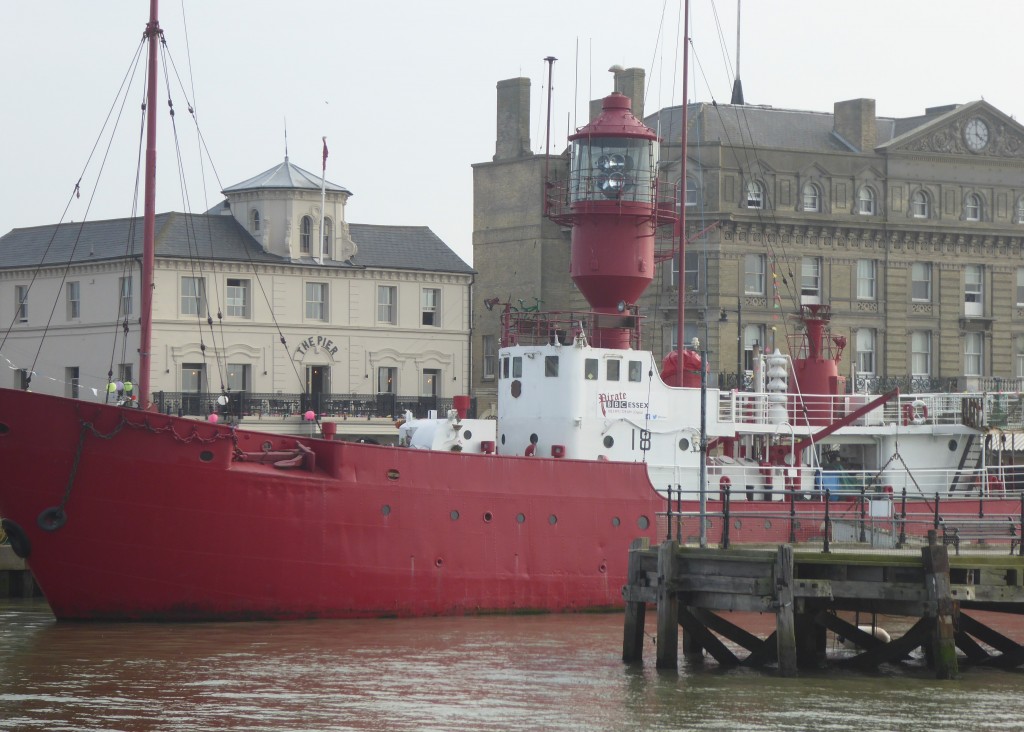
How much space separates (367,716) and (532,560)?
972 centimetres

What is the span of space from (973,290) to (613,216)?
1387 inches

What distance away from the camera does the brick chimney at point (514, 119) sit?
62.1 m

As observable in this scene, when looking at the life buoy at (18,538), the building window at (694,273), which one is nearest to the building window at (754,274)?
the building window at (694,273)

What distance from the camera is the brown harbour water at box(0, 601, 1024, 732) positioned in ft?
68.3

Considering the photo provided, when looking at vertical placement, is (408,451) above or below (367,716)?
above

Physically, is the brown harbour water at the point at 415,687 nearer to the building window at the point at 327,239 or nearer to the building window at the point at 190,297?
the building window at the point at 190,297

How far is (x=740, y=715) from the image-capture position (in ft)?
69.8

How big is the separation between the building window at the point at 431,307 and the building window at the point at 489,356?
4.99 meters

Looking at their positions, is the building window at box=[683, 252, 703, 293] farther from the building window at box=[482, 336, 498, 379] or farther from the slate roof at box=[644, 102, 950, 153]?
the building window at box=[482, 336, 498, 379]

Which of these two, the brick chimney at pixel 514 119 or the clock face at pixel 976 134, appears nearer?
the brick chimney at pixel 514 119

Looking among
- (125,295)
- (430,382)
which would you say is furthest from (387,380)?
Answer: (125,295)

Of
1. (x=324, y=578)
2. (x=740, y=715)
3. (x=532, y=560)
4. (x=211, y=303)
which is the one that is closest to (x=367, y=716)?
(x=740, y=715)

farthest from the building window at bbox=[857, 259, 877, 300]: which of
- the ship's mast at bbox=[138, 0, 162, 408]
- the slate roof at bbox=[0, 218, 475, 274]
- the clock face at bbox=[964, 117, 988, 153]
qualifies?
the ship's mast at bbox=[138, 0, 162, 408]

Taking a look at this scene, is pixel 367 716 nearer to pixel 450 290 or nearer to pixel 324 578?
pixel 324 578
